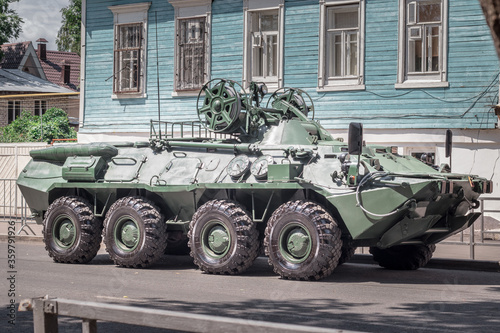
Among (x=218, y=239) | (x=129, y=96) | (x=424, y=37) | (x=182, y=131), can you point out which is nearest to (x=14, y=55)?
(x=129, y=96)

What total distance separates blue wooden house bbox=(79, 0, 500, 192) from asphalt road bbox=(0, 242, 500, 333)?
4.99m

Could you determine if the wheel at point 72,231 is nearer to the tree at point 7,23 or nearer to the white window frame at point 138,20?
the white window frame at point 138,20

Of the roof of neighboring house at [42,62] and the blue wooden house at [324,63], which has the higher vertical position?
the roof of neighboring house at [42,62]

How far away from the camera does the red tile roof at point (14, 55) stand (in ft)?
205

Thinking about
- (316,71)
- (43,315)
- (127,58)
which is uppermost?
(127,58)

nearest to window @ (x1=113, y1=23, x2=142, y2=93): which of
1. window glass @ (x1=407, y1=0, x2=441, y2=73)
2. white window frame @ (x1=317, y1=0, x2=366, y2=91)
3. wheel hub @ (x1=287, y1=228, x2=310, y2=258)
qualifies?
white window frame @ (x1=317, y1=0, x2=366, y2=91)

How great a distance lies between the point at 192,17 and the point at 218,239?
10527mm

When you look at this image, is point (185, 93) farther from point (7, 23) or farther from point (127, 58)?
point (7, 23)

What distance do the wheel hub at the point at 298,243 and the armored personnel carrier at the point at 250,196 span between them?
0.02 meters

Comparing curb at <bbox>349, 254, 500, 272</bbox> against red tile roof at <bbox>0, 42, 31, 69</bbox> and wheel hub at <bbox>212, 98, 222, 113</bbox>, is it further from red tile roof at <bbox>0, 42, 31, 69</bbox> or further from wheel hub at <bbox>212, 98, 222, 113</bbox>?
red tile roof at <bbox>0, 42, 31, 69</bbox>

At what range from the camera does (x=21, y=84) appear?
52500mm

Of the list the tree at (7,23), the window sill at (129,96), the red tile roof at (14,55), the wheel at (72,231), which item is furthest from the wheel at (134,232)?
the red tile roof at (14,55)

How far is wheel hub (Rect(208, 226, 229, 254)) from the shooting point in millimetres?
12703

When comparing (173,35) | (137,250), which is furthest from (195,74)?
(137,250)
